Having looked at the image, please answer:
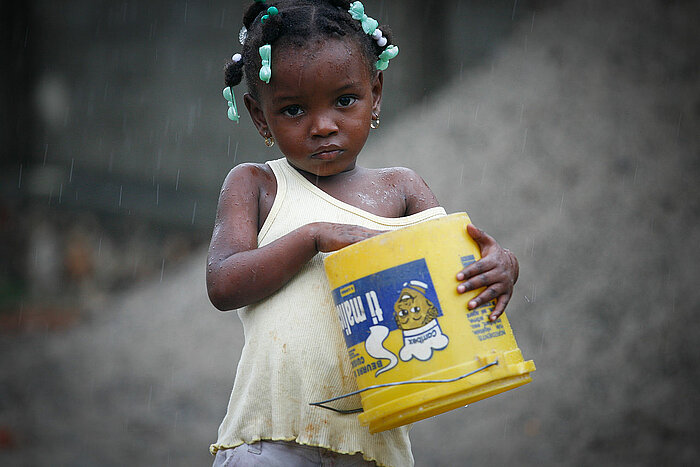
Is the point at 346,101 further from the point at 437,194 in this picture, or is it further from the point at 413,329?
the point at 437,194

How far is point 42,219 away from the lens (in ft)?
16.8

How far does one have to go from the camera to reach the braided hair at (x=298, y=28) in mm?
1901

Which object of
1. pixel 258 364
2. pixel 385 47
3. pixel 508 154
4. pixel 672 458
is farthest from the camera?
pixel 508 154

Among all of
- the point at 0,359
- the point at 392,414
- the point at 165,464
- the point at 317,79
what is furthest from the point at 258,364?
the point at 0,359

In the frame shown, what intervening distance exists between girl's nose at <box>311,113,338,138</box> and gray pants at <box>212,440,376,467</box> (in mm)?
796

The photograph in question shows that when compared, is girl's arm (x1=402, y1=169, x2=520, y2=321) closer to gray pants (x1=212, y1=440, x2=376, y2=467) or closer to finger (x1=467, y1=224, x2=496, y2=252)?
finger (x1=467, y1=224, x2=496, y2=252)

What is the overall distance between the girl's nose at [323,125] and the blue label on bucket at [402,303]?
0.47m

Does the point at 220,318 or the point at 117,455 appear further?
the point at 220,318

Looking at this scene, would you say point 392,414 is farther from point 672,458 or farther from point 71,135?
→ point 71,135

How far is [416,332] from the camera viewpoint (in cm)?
157

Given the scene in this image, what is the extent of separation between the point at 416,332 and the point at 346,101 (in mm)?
696

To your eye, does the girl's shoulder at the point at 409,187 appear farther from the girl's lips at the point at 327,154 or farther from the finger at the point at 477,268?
the finger at the point at 477,268

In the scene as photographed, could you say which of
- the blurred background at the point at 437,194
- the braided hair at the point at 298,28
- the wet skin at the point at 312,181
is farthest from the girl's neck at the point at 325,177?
the blurred background at the point at 437,194

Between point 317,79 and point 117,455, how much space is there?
3.29 meters
